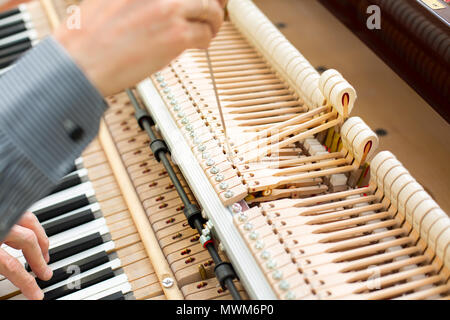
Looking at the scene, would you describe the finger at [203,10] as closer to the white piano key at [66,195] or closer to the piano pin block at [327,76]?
the piano pin block at [327,76]

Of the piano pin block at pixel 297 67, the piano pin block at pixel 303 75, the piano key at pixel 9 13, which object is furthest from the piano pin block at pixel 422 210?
the piano key at pixel 9 13

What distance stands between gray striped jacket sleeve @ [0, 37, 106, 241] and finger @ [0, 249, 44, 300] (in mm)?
852

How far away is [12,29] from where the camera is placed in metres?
3.35

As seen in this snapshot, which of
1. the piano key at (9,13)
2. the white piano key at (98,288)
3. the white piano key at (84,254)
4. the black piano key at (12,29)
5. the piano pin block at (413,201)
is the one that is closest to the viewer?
the piano pin block at (413,201)

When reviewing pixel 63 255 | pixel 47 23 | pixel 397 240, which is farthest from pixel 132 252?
pixel 47 23

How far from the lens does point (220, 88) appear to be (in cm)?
260

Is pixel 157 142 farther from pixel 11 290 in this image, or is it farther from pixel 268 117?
pixel 11 290

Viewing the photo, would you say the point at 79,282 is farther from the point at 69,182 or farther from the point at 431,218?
the point at 431,218


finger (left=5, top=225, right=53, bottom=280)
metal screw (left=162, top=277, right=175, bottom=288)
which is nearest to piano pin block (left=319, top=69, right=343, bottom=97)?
metal screw (left=162, top=277, right=175, bottom=288)

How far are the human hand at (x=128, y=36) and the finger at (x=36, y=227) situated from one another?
107 centimetres

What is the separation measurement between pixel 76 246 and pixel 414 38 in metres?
1.86

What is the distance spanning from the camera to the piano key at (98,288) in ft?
7.20

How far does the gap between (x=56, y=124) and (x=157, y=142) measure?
1.29 m
